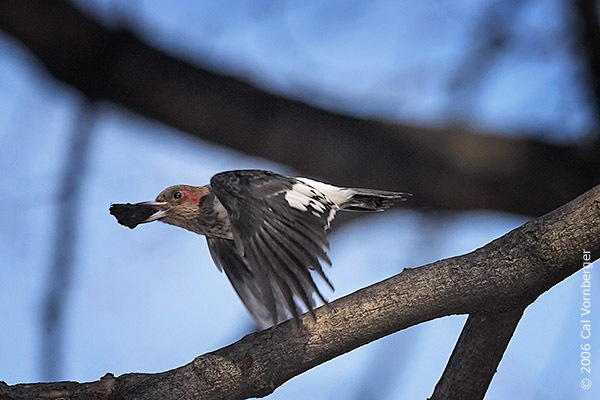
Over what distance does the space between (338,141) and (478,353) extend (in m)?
1.94

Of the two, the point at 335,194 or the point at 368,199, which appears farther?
the point at 368,199

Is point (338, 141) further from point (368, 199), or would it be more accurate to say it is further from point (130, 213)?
point (130, 213)

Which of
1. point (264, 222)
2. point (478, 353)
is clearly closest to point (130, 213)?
point (264, 222)

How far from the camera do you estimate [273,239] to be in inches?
106

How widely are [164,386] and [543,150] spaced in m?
2.52

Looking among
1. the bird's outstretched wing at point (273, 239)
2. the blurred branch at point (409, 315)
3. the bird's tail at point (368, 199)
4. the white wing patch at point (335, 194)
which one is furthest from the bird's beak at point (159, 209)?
the blurred branch at point (409, 315)

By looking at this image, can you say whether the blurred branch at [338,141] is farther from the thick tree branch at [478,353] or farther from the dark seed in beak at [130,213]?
the thick tree branch at [478,353]

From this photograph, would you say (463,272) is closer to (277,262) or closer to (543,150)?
(277,262)

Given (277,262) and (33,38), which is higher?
(33,38)

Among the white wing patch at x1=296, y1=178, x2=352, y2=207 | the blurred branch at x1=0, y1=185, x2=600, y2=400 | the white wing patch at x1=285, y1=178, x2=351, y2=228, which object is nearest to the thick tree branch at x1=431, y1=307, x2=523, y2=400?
the blurred branch at x1=0, y1=185, x2=600, y2=400

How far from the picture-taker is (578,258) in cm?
220

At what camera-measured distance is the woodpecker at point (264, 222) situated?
256 cm

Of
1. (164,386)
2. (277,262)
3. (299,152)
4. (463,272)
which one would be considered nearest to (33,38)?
(299,152)

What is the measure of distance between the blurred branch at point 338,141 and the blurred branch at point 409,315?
1832 mm
